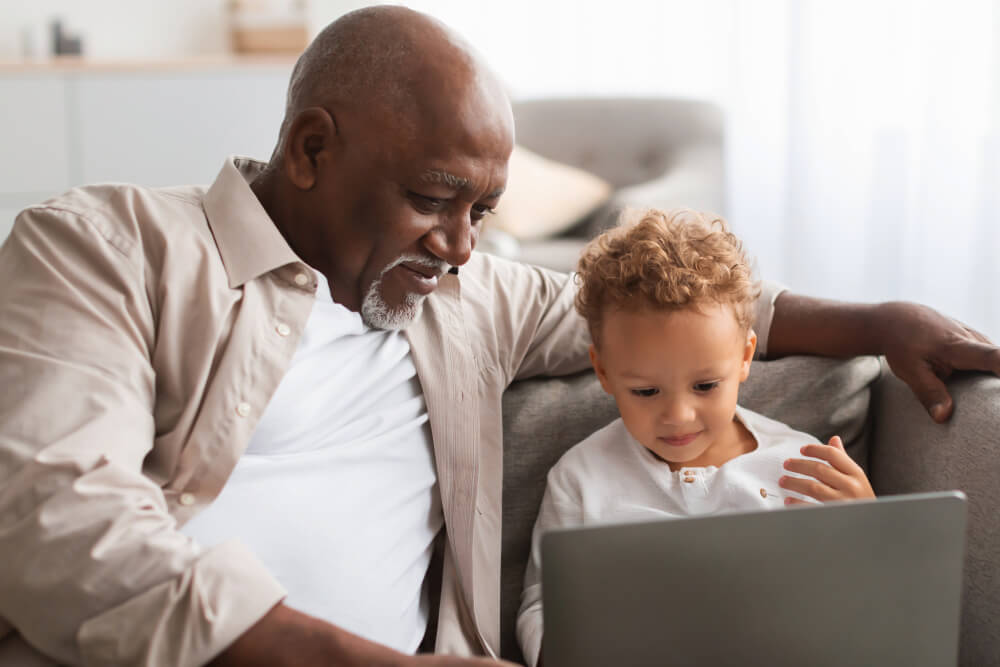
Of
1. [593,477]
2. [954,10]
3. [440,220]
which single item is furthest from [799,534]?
[954,10]

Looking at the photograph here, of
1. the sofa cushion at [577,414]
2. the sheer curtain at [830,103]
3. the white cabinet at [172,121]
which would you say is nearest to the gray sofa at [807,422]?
the sofa cushion at [577,414]

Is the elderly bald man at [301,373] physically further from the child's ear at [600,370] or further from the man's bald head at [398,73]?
the child's ear at [600,370]

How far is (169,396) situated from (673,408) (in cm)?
58

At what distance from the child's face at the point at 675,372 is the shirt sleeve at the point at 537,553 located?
0.13m

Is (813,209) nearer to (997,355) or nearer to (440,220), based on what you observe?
(997,355)

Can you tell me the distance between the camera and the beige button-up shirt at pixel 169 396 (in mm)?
862

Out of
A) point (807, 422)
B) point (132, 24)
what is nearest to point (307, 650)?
A: point (807, 422)

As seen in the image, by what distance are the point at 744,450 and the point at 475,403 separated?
358 millimetres

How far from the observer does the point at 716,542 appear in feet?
2.60

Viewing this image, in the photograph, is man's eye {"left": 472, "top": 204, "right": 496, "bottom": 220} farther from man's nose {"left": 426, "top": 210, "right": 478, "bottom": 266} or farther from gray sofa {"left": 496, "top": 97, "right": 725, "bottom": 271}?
gray sofa {"left": 496, "top": 97, "right": 725, "bottom": 271}

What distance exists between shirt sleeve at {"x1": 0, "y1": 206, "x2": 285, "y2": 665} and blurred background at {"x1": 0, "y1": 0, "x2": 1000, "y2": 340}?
7.77 ft

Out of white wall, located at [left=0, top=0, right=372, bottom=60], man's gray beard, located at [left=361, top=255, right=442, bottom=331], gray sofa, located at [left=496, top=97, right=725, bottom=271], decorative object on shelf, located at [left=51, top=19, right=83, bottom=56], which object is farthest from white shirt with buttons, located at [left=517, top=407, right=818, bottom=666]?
decorative object on shelf, located at [left=51, top=19, right=83, bottom=56]

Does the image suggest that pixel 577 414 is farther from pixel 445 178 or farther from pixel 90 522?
pixel 90 522

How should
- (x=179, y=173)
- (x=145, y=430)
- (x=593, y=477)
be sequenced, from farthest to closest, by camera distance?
(x=179, y=173)
(x=593, y=477)
(x=145, y=430)
